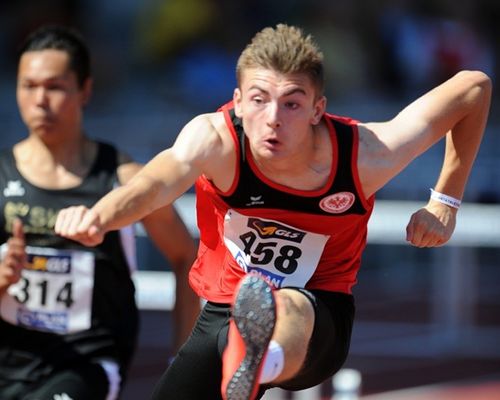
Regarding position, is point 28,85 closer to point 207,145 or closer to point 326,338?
point 207,145

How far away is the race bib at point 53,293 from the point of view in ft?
19.0

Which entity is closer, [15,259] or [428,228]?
[428,228]

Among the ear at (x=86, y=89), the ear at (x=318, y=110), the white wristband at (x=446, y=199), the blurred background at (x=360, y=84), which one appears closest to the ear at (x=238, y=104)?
the ear at (x=318, y=110)

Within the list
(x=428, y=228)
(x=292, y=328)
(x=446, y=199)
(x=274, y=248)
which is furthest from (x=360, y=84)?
(x=292, y=328)

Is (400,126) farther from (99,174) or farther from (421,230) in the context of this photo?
(99,174)

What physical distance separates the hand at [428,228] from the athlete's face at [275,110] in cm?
59

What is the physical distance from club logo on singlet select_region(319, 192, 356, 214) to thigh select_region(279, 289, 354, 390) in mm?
313

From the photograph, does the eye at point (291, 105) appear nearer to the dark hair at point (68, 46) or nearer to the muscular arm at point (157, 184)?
the muscular arm at point (157, 184)

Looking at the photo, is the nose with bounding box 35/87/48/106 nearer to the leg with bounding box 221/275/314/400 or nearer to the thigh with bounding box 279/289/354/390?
the thigh with bounding box 279/289/354/390

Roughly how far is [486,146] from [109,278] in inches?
295

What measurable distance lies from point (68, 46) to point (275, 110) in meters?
1.84

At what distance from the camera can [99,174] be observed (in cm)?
593

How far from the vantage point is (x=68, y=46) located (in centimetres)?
620

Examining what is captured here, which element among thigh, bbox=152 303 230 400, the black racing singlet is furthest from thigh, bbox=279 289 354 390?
the black racing singlet
